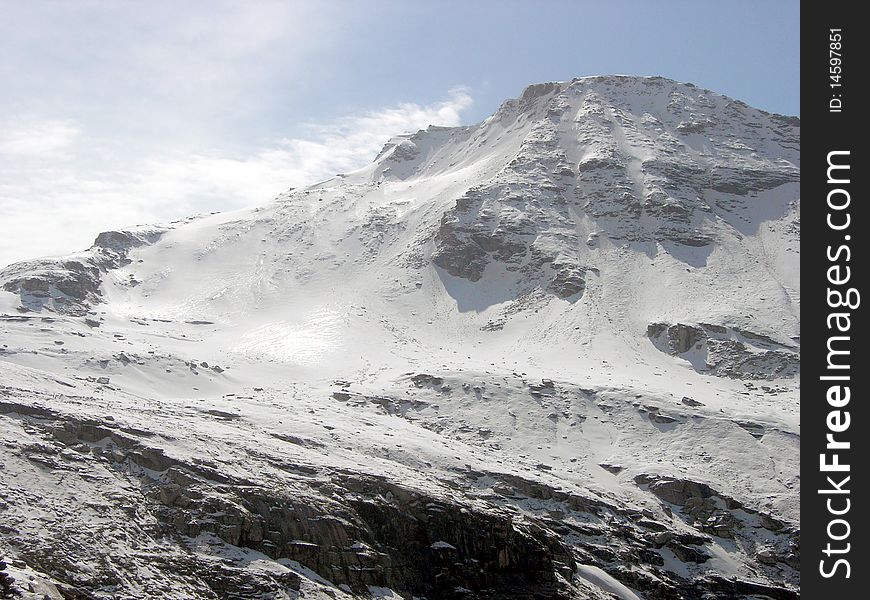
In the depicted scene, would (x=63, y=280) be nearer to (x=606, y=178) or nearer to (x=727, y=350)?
(x=727, y=350)

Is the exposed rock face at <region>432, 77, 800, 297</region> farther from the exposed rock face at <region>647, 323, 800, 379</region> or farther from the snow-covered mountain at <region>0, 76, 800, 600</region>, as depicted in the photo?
the exposed rock face at <region>647, 323, 800, 379</region>

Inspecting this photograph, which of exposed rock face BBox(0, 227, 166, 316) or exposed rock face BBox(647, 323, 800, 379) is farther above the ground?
exposed rock face BBox(0, 227, 166, 316)

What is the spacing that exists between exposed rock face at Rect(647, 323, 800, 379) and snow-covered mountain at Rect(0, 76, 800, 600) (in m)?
0.27

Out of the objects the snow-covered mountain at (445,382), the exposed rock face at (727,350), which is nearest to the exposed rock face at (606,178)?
the snow-covered mountain at (445,382)

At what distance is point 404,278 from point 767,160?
62.0 metres

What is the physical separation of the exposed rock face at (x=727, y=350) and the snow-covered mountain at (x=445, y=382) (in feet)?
0.88

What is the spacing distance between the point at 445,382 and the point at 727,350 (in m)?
27.8

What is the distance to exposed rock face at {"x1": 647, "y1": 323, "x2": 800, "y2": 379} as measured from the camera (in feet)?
220

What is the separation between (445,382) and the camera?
5956 centimetres

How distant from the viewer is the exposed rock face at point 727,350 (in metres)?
66.9

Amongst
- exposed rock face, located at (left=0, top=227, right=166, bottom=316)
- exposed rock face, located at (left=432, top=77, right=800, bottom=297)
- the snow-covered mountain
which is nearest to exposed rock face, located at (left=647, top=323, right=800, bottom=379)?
the snow-covered mountain

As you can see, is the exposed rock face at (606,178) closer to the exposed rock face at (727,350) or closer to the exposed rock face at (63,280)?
the exposed rock face at (727,350)

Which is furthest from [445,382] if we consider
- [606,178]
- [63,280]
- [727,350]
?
[606,178]
